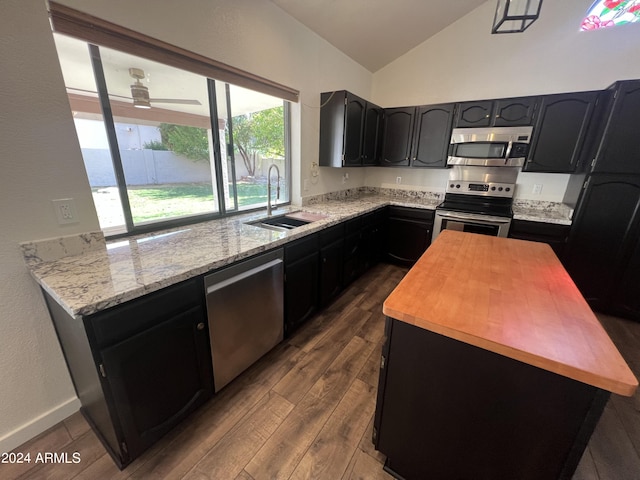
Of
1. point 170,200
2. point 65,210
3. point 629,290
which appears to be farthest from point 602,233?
point 65,210

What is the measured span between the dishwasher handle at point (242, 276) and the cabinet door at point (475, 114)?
2824mm

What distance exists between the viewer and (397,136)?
3564 millimetres

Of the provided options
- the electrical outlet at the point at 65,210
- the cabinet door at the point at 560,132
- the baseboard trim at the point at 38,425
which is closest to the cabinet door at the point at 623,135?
the cabinet door at the point at 560,132

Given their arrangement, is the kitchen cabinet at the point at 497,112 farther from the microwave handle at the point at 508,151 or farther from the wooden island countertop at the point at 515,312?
the wooden island countertop at the point at 515,312

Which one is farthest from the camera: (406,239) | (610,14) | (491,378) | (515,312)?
(406,239)

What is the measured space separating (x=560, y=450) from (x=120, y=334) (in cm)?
166

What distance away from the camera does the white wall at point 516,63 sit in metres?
2.62

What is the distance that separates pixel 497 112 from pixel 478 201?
1013 mm

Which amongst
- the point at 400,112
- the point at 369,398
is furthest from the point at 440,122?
the point at 369,398

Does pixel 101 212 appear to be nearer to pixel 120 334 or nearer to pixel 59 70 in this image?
pixel 59 70

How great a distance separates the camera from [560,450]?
846mm

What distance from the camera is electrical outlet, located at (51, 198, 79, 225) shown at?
1.32m

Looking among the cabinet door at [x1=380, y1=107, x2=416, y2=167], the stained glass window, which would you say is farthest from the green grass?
the stained glass window

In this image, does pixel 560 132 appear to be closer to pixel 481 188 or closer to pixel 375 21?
pixel 481 188
